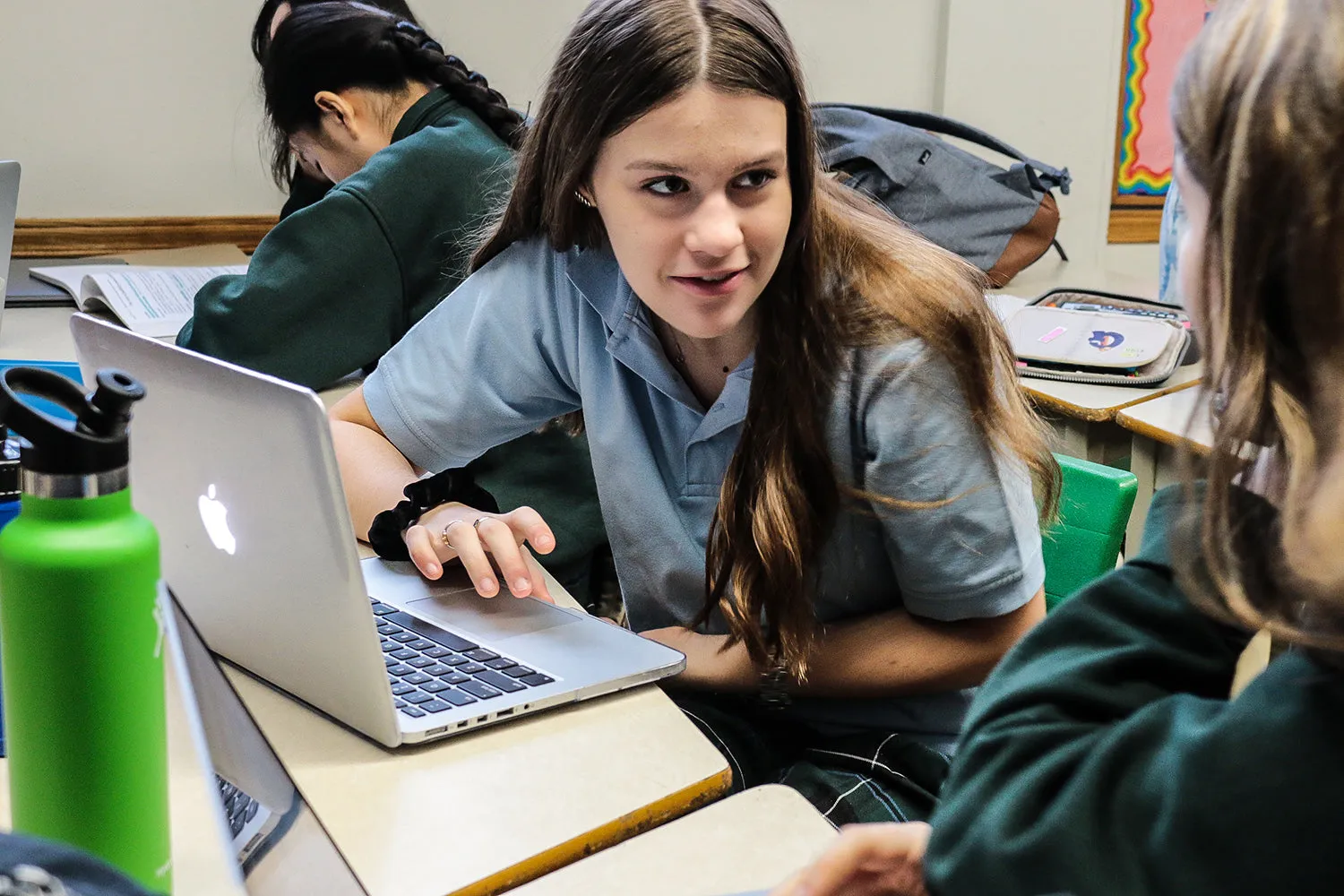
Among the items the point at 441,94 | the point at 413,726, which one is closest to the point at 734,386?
the point at 413,726

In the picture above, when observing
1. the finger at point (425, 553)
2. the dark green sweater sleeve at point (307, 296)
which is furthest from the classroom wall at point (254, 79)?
the finger at point (425, 553)

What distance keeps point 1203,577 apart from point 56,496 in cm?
49

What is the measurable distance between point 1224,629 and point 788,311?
1.74 ft

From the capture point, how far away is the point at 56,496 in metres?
0.48

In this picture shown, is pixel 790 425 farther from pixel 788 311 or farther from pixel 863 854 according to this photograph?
pixel 863 854

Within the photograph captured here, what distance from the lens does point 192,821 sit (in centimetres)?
66

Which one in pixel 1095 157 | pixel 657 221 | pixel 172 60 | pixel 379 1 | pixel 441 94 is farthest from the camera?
pixel 1095 157

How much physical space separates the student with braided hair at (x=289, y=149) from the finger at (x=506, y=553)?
1293 millimetres

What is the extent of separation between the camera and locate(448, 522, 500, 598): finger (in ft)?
3.18

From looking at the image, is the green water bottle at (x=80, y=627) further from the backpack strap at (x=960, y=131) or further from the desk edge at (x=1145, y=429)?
the backpack strap at (x=960, y=131)

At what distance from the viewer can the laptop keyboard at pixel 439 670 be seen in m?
0.81

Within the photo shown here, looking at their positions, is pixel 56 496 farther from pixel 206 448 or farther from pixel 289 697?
pixel 289 697

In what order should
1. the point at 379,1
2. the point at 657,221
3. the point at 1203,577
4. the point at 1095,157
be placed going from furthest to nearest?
the point at 1095,157 < the point at 379,1 < the point at 657,221 < the point at 1203,577

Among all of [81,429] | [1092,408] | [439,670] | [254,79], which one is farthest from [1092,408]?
[254,79]
